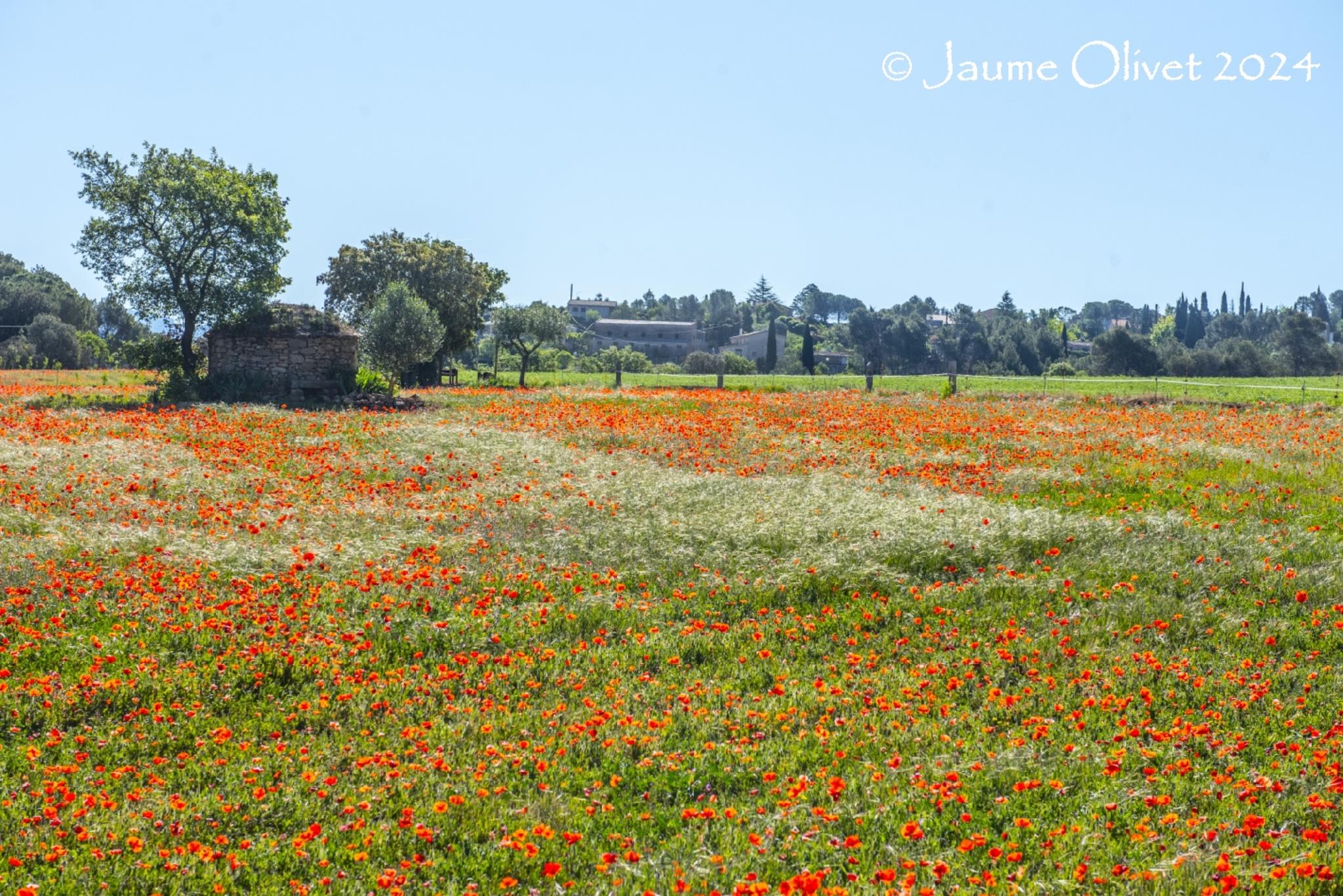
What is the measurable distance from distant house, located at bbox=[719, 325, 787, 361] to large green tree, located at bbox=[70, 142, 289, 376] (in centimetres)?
9947

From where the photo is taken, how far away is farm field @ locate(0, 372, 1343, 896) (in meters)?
5.29

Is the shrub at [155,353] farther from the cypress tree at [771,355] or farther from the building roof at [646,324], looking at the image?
the building roof at [646,324]

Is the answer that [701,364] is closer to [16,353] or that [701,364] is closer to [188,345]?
[16,353]

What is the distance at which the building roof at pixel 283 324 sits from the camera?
34438 millimetres

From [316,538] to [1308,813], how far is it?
1082cm

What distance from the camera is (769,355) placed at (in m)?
103

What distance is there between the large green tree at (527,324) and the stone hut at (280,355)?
19118 mm

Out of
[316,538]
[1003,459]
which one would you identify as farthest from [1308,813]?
[1003,459]

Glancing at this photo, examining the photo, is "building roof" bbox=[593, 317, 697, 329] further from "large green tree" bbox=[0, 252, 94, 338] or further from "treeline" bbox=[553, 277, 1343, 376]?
"large green tree" bbox=[0, 252, 94, 338]

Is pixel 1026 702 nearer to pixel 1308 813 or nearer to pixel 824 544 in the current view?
pixel 1308 813

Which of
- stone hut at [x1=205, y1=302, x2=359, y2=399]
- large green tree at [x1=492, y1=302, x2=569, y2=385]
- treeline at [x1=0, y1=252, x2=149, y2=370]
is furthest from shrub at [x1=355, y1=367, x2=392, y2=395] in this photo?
treeline at [x1=0, y1=252, x2=149, y2=370]

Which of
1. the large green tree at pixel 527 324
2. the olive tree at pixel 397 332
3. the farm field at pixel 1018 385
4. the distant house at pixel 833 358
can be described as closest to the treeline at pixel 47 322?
the large green tree at pixel 527 324

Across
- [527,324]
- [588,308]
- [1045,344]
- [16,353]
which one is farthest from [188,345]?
[588,308]

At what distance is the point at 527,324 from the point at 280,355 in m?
21.2
